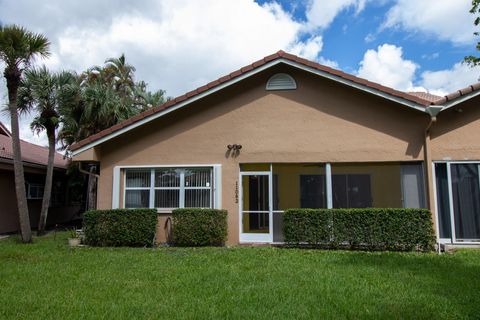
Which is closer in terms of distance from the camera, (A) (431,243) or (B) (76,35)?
(A) (431,243)

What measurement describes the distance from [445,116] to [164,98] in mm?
19053

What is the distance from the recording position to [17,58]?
13141 mm

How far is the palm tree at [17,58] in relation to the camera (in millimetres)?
12758

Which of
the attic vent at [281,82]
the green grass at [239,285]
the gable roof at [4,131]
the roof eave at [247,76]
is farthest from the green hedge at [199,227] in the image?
the gable roof at [4,131]

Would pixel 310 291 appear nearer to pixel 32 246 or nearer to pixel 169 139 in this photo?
pixel 169 139

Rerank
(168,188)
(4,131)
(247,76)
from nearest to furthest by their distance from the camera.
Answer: (247,76) → (168,188) → (4,131)

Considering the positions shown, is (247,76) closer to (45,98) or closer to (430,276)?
(430,276)

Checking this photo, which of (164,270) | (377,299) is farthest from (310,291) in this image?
(164,270)

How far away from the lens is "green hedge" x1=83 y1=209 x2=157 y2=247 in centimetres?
1191

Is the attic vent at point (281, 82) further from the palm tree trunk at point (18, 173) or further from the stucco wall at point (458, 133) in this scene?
the palm tree trunk at point (18, 173)

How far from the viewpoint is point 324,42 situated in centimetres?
1395

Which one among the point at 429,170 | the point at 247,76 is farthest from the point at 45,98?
the point at 429,170

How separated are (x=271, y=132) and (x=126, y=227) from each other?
5214 millimetres

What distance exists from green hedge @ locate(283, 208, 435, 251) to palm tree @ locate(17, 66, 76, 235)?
10.8 meters
